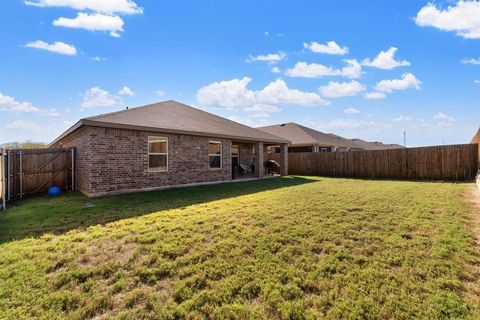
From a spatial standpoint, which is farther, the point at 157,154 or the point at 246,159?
the point at 246,159

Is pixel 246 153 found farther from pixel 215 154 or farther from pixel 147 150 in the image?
pixel 147 150

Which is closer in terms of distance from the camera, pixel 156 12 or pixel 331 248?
pixel 331 248

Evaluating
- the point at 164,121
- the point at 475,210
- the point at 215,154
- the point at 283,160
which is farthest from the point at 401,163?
the point at 164,121

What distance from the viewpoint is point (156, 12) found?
1015 cm

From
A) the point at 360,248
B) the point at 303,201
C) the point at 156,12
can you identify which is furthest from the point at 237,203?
the point at 156,12

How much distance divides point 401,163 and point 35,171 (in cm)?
1864

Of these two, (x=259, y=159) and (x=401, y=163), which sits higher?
(x=259, y=159)

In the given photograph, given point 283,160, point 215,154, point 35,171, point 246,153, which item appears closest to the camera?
point 35,171

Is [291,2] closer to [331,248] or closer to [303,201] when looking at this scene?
[303,201]

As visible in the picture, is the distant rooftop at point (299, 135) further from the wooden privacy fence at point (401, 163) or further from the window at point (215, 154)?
the window at point (215, 154)

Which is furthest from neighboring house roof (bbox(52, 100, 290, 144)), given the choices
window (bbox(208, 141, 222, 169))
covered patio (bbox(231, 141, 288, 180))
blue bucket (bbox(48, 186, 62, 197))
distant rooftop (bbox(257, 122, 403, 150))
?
distant rooftop (bbox(257, 122, 403, 150))

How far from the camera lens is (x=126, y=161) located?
9.27 meters

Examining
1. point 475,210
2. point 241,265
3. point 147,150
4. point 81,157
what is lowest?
point 241,265

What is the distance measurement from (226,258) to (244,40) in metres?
13.0
